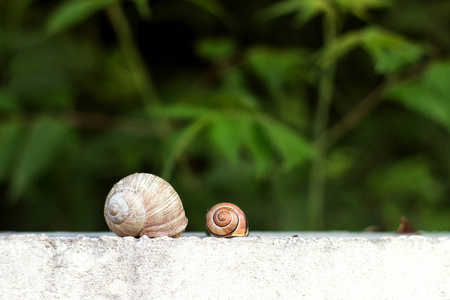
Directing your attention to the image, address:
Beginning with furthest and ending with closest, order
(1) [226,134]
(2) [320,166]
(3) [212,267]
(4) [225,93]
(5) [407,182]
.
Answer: (5) [407,182]
(2) [320,166]
(4) [225,93]
(1) [226,134]
(3) [212,267]

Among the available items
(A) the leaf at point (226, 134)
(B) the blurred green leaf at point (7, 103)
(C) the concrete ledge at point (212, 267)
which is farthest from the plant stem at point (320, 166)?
(B) the blurred green leaf at point (7, 103)

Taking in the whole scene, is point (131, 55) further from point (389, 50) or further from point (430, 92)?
point (430, 92)

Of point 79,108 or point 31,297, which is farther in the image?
point 79,108

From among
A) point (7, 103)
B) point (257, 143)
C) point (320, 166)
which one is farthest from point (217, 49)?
point (7, 103)

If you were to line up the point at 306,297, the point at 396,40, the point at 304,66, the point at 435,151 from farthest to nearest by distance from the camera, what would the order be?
the point at 435,151, the point at 304,66, the point at 396,40, the point at 306,297

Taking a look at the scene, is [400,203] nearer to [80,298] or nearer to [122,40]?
[122,40]

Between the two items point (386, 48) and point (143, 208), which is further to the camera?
point (386, 48)

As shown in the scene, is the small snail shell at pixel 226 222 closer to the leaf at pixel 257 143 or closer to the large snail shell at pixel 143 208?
the large snail shell at pixel 143 208

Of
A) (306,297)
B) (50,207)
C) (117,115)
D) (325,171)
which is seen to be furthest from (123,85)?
(306,297)
